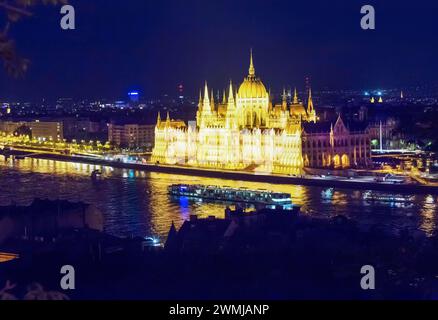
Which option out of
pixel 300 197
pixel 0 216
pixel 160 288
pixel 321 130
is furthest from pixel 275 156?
pixel 160 288

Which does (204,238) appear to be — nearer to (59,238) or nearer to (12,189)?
(59,238)

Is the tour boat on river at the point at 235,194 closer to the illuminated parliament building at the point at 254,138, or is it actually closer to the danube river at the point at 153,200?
the danube river at the point at 153,200

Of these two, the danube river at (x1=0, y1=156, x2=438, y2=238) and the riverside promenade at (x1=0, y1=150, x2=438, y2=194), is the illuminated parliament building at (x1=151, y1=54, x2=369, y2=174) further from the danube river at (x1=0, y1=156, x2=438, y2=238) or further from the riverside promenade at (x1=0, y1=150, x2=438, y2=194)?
the danube river at (x1=0, y1=156, x2=438, y2=238)

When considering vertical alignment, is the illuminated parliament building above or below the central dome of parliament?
below

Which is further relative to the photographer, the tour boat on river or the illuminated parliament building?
the illuminated parliament building

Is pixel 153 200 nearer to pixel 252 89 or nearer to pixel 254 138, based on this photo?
pixel 254 138

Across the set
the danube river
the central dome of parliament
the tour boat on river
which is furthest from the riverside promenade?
the tour boat on river

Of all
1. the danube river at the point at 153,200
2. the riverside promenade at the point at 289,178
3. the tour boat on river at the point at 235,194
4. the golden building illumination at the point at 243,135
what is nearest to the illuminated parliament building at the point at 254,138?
the golden building illumination at the point at 243,135
